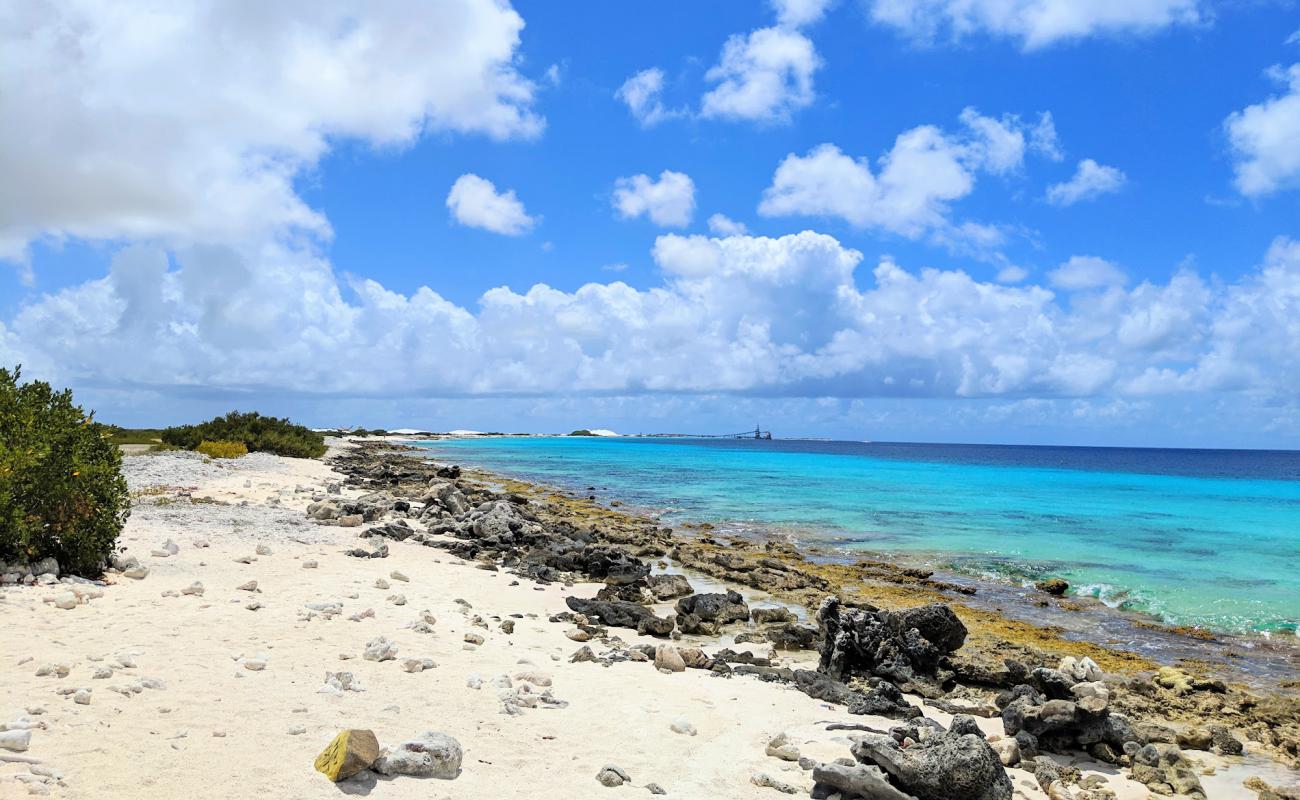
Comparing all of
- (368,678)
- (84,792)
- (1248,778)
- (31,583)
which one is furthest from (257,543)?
(1248,778)

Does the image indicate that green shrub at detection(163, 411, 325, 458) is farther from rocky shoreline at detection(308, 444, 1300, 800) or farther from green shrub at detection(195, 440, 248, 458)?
rocky shoreline at detection(308, 444, 1300, 800)

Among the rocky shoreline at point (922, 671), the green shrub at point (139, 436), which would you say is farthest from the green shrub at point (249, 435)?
the rocky shoreline at point (922, 671)

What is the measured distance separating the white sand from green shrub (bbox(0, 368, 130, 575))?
3.29 ft

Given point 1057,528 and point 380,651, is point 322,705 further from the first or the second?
point 1057,528

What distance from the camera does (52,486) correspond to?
11.4 m

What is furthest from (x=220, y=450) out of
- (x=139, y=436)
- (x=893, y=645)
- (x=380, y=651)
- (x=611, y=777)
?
(x=611, y=777)

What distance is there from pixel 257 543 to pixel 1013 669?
14.4m

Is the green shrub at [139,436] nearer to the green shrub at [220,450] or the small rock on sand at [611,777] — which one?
the green shrub at [220,450]

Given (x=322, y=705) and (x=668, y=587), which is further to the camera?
(x=668, y=587)

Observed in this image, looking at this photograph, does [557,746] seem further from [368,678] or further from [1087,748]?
[1087,748]

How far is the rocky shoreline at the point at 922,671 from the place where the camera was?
745cm

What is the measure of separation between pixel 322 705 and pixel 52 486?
7371 mm

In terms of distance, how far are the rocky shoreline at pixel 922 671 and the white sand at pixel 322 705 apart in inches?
21.2

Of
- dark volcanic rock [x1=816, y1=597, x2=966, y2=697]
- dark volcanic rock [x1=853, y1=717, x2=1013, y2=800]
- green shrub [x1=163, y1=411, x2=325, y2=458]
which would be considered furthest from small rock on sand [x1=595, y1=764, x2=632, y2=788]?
green shrub [x1=163, y1=411, x2=325, y2=458]
